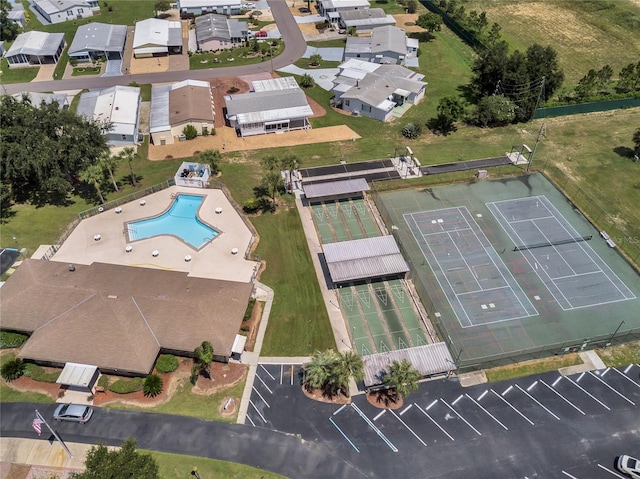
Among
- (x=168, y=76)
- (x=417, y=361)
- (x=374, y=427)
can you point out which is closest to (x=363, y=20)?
(x=168, y=76)

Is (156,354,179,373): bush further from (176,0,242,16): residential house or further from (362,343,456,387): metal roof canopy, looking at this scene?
(176,0,242,16): residential house

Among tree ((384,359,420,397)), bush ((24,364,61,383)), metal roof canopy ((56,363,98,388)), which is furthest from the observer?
bush ((24,364,61,383))

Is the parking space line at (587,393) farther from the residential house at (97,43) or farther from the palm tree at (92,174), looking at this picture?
the residential house at (97,43)

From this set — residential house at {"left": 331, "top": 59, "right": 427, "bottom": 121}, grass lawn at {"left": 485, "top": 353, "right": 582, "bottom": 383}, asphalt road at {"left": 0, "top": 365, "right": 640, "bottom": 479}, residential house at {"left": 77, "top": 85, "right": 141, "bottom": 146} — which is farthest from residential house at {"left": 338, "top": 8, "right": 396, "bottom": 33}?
asphalt road at {"left": 0, "top": 365, "right": 640, "bottom": 479}

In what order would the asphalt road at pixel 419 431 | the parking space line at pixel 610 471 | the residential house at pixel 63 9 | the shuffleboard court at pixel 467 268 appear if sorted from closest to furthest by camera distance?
the parking space line at pixel 610 471
the asphalt road at pixel 419 431
the shuffleboard court at pixel 467 268
the residential house at pixel 63 9

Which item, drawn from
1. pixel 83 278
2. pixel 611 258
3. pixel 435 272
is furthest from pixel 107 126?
pixel 611 258

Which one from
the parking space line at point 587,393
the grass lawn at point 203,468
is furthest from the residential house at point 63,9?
the parking space line at point 587,393

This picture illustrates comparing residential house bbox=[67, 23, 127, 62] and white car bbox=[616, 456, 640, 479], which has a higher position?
residential house bbox=[67, 23, 127, 62]
